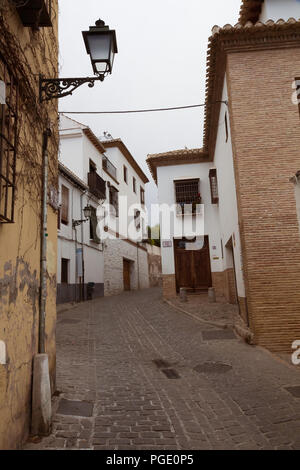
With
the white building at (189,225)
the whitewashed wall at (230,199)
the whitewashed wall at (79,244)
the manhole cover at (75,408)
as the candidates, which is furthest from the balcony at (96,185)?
the manhole cover at (75,408)

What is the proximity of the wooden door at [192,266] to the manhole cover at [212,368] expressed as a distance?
965cm

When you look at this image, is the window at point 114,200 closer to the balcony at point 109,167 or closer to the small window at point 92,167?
the balcony at point 109,167

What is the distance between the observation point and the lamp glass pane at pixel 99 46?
13.7ft

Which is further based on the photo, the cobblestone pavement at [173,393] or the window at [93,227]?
the window at [93,227]

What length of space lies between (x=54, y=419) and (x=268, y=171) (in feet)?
20.7

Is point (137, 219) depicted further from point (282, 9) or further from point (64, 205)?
point (282, 9)

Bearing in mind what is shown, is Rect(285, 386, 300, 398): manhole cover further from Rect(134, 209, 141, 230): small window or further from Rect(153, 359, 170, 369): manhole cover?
Rect(134, 209, 141, 230): small window

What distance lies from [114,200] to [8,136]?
1862cm

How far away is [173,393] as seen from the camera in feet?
15.4

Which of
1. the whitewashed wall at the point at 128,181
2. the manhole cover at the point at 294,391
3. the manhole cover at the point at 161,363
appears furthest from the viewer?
the whitewashed wall at the point at 128,181

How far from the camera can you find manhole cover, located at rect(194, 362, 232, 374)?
5648 mm

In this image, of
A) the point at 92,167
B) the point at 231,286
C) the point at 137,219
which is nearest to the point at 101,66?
the point at 231,286

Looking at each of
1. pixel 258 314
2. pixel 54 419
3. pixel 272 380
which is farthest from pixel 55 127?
pixel 258 314
